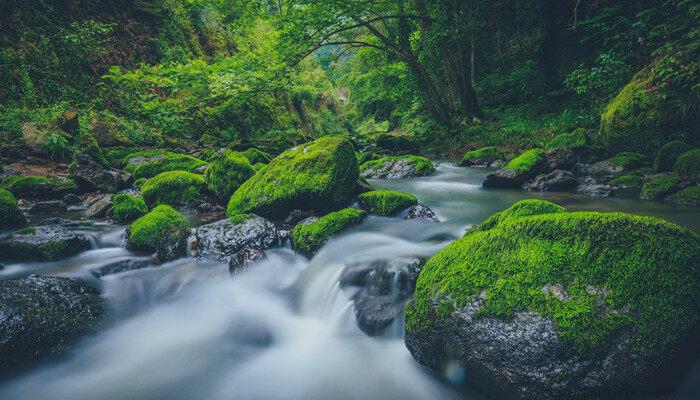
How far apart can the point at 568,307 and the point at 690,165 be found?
6341mm

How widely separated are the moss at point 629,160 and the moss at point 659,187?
51.7 inches

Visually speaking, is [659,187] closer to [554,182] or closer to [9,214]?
[554,182]

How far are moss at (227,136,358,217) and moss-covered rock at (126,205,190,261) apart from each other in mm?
1172

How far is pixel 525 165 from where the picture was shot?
8320 mm

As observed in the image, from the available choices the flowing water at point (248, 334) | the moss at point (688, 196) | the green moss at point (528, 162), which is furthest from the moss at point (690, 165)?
the green moss at point (528, 162)

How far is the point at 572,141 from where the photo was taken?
958cm

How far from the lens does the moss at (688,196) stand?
551cm

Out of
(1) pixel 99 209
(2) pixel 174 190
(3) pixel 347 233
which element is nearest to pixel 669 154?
(3) pixel 347 233

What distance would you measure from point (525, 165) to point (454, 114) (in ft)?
37.0

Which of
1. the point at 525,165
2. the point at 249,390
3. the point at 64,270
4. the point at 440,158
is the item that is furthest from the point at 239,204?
the point at 440,158

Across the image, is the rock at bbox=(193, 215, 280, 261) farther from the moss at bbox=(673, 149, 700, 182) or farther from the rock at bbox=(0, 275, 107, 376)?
the moss at bbox=(673, 149, 700, 182)

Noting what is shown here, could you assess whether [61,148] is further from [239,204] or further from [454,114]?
[454,114]

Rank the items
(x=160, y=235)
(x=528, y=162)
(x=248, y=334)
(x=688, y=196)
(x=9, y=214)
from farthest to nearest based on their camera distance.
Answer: (x=528, y=162) → (x=9, y=214) → (x=688, y=196) → (x=160, y=235) → (x=248, y=334)

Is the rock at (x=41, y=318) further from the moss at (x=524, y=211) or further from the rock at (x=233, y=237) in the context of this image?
the moss at (x=524, y=211)
